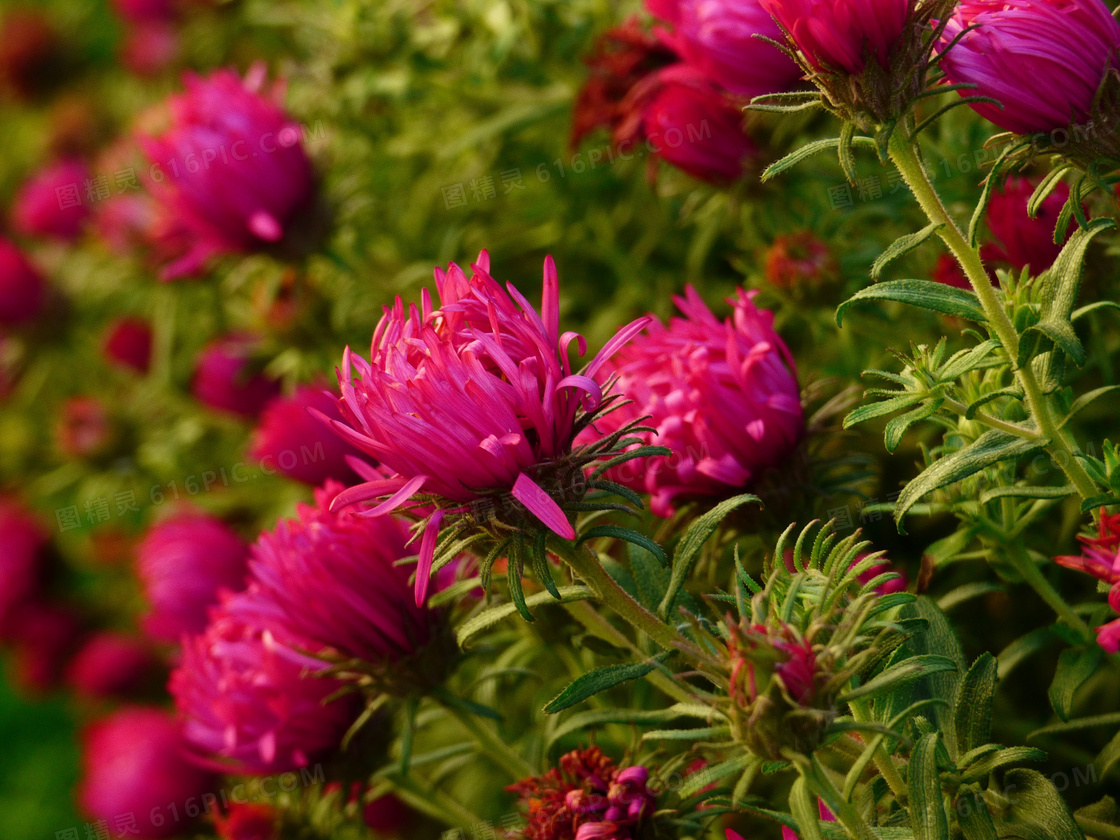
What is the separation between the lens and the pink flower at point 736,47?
1038 mm

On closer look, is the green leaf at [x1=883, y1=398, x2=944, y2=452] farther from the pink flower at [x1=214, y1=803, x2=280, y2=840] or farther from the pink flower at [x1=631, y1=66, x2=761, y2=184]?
the pink flower at [x1=214, y1=803, x2=280, y2=840]

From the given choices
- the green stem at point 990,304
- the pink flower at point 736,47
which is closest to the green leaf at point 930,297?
Answer: the green stem at point 990,304

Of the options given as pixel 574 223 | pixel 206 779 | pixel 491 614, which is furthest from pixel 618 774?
pixel 206 779

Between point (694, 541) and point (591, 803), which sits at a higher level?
point (694, 541)

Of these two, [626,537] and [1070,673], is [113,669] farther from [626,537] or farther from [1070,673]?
[1070,673]

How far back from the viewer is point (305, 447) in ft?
4.69

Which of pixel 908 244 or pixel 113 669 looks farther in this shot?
pixel 113 669

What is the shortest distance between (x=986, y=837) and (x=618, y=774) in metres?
0.28

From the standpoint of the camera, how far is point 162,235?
1648 millimetres

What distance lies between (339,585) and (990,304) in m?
0.57

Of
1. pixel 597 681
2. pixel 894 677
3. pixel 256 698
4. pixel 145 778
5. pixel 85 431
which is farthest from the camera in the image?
pixel 85 431

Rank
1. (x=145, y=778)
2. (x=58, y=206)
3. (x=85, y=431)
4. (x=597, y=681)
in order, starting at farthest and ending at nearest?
(x=58, y=206) < (x=85, y=431) < (x=145, y=778) < (x=597, y=681)

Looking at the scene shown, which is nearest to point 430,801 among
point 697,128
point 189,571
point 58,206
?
A: point 189,571

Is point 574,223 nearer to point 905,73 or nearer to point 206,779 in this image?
point 905,73
